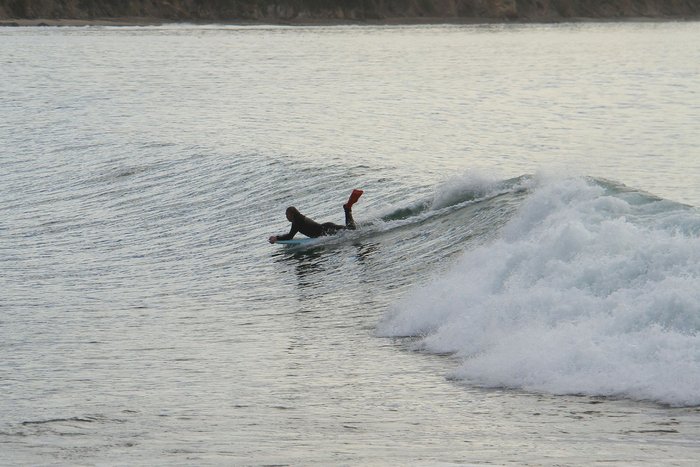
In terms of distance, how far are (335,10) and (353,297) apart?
15030cm

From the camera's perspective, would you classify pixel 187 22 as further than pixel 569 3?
No

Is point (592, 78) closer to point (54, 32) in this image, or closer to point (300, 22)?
point (54, 32)

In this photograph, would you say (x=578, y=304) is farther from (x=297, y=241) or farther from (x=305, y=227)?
(x=305, y=227)

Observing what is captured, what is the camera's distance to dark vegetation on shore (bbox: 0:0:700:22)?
6033 inches

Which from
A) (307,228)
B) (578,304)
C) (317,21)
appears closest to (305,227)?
(307,228)

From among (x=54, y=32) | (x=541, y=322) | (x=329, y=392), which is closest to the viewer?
(x=329, y=392)

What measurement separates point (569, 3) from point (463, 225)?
166587mm

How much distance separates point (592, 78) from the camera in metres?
78.8

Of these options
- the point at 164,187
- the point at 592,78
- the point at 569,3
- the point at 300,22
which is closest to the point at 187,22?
the point at 300,22

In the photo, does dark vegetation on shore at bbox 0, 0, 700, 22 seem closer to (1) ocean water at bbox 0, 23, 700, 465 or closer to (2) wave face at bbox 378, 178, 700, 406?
(1) ocean water at bbox 0, 23, 700, 465

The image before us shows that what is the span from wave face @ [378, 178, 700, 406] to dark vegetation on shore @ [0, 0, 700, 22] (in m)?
139

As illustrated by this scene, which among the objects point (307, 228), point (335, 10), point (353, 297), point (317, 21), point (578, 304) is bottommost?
point (353, 297)

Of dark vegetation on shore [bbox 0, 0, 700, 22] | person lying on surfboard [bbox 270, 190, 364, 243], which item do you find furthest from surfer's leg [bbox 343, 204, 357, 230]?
dark vegetation on shore [bbox 0, 0, 700, 22]

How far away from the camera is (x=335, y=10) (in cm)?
16662
